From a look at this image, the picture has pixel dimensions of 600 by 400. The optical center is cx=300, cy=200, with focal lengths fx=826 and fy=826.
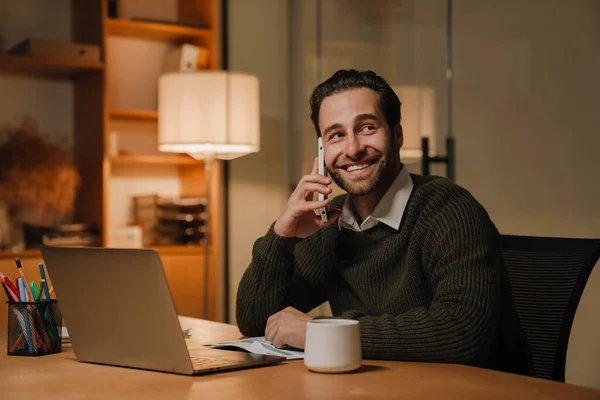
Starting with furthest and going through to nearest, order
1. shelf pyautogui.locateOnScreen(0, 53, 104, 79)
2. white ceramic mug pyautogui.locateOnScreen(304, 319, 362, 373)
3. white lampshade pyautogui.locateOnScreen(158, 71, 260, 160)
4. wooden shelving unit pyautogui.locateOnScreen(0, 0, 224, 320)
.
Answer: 1. wooden shelving unit pyautogui.locateOnScreen(0, 0, 224, 320)
2. shelf pyautogui.locateOnScreen(0, 53, 104, 79)
3. white lampshade pyautogui.locateOnScreen(158, 71, 260, 160)
4. white ceramic mug pyautogui.locateOnScreen(304, 319, 362, 373)

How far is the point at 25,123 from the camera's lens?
3953mm

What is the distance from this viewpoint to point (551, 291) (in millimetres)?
1750

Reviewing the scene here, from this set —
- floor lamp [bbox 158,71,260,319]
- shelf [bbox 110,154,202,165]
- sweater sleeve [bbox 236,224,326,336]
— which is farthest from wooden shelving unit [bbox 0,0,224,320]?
sweater sleeve [bbox 236,224,326,336]

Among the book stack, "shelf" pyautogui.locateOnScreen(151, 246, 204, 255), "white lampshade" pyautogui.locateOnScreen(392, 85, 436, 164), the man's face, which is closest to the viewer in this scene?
the man's face

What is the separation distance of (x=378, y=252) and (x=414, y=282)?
0.36 feet

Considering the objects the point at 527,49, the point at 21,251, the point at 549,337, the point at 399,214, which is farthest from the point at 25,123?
the point at 549,337

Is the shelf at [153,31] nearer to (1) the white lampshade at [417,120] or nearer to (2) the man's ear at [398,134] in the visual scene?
(1) the white lampshade at [417,120]

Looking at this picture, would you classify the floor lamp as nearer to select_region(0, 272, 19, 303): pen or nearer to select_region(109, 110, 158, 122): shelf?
select_region(109, 110, 158, 122): shelf

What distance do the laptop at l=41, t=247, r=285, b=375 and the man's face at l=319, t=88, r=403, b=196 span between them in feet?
1.70

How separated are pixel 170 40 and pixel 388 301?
3.05 metres

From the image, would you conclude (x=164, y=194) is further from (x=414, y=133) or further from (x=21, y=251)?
(x=414, y=133)

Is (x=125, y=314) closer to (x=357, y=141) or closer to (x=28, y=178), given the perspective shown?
(x=357, y=141)

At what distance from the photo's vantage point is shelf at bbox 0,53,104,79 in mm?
3787

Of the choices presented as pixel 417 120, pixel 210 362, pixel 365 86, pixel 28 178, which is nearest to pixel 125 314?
pixel 210 362
